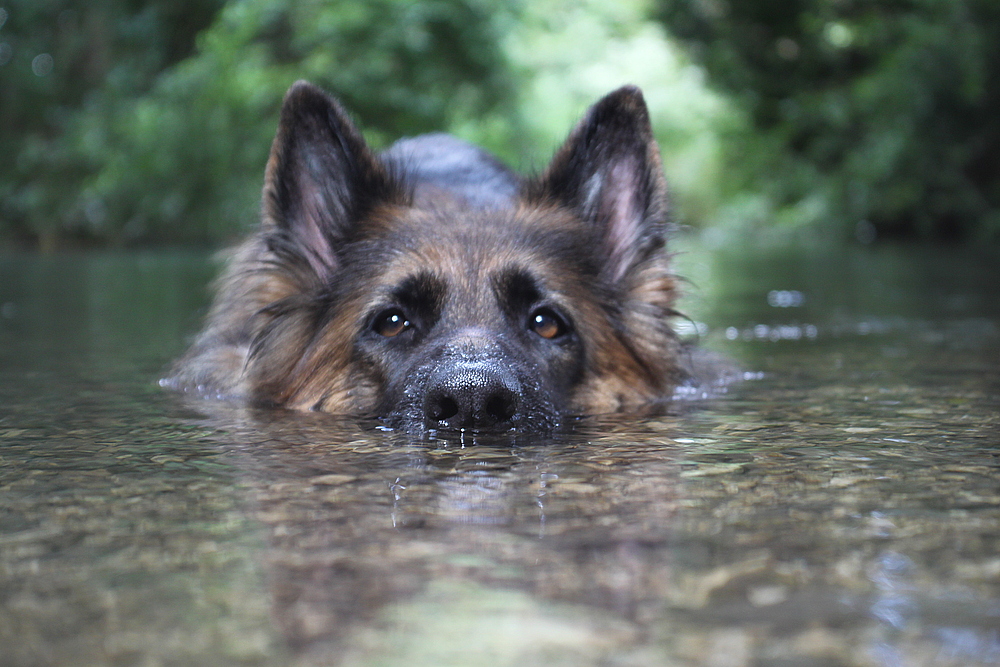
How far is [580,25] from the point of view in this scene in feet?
128

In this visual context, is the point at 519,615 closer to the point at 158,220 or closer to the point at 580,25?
the point at 158,220

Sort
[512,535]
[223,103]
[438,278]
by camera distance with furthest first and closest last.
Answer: [223,103]
[438,278]
[512,535]

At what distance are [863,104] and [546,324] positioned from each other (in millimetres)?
18040

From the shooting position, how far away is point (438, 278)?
13.8 ft

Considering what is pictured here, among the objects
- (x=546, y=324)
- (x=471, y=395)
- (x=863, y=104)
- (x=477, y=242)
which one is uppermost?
(x=863, y=104)

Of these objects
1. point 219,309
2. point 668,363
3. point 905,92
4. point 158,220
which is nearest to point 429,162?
point 219,309

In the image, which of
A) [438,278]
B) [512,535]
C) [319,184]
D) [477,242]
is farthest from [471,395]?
[319,184]

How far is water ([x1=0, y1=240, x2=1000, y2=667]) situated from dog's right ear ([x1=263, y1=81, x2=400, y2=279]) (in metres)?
0.91

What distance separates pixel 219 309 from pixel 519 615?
4.42m

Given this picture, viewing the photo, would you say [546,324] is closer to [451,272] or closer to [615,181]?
[451,272]

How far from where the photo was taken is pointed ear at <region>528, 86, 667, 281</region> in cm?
486

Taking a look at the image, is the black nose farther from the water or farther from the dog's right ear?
the dog's right ear

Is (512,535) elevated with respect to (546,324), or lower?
lower

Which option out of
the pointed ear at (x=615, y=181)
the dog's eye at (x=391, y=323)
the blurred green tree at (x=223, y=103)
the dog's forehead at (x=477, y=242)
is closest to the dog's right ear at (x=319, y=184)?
the dog's forehead at (x=477, y=242)
